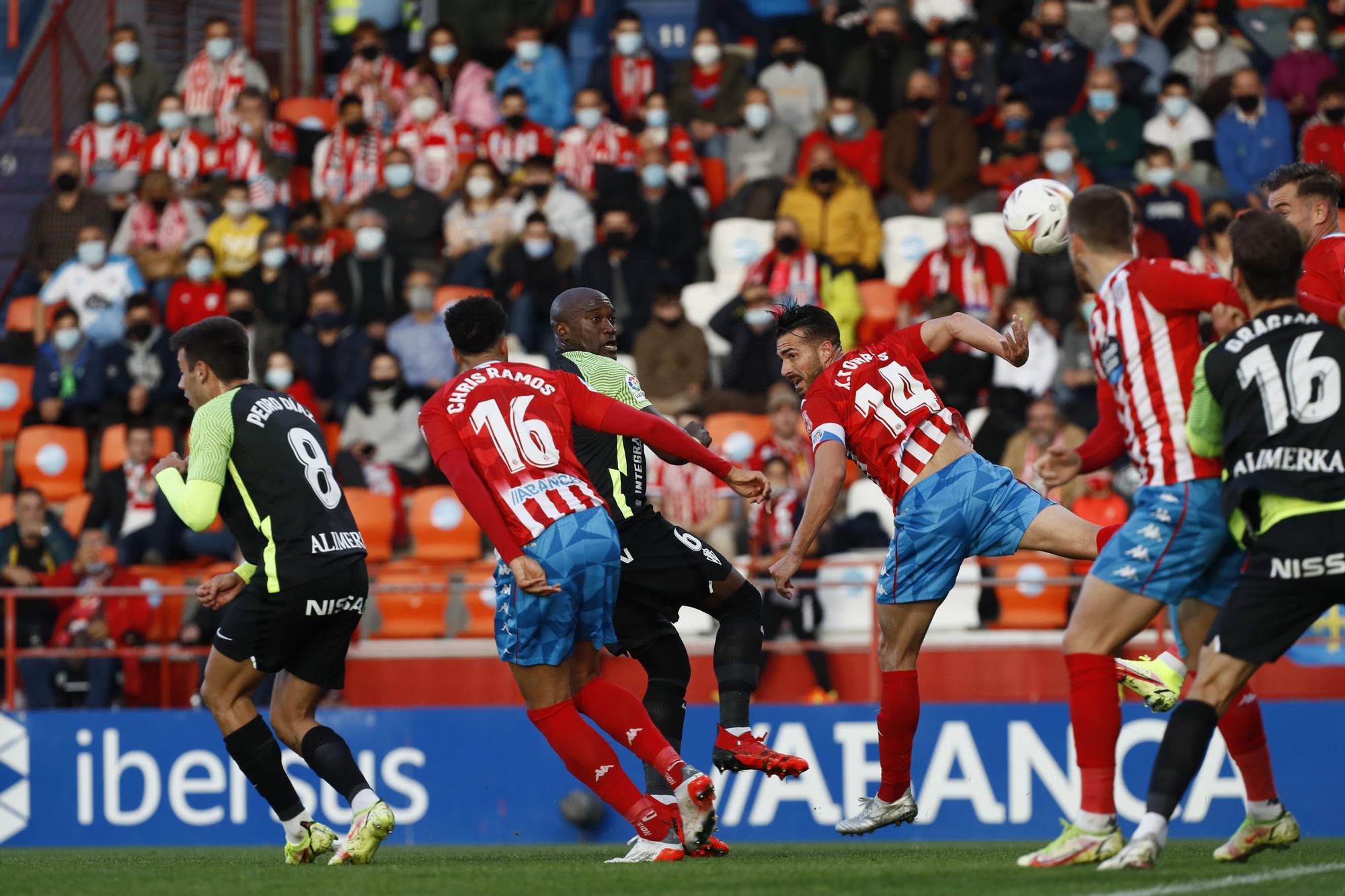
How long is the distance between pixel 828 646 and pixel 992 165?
6463mm

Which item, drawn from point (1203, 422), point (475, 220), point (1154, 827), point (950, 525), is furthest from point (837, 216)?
point (1154, 827)

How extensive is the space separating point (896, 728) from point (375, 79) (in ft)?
42.0

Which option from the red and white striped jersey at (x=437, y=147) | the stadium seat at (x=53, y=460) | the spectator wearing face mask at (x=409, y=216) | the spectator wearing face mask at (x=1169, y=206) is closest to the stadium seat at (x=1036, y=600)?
the spectator wearing face mask at (x=1169, y=206)

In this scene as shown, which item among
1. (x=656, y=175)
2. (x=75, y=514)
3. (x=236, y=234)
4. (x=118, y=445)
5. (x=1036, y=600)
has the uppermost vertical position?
(x=656, y=175)

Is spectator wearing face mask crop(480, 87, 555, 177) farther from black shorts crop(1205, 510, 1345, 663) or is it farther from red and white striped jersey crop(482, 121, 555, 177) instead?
black shorts crop(1205, 510, 1345, 663)

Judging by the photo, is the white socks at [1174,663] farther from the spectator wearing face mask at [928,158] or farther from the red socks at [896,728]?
the spectator wearing face mask at [928,158]

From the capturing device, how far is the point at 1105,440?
21.5 ft

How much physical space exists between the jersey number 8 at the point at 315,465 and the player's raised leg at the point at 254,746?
781 mm

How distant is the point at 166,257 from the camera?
1761 cm

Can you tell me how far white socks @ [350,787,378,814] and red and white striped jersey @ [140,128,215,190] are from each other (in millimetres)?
11927

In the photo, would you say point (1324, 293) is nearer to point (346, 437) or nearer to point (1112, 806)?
point (1112, 806)

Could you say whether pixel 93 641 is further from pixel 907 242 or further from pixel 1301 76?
pixel 1301 76

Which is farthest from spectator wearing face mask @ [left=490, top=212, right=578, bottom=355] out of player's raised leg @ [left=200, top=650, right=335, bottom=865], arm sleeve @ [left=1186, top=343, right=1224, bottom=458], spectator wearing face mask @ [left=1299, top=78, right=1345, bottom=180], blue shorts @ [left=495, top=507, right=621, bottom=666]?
arm sleeve @ [left=1186, top=343, right=1224, bottom=458]

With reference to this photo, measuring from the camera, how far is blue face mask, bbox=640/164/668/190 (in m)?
17.0
